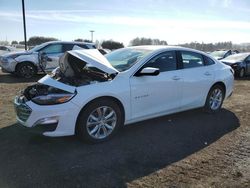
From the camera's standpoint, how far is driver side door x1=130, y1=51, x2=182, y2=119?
5125 millimetres

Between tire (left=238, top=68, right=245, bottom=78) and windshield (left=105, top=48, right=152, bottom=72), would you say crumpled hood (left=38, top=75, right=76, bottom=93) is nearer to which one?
windshield (left=105, top=48, right=152, bottom=72)

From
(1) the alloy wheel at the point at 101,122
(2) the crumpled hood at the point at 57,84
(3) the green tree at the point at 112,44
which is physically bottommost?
(1) the alloy wheel at the point at 101,122

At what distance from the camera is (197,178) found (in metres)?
3.75

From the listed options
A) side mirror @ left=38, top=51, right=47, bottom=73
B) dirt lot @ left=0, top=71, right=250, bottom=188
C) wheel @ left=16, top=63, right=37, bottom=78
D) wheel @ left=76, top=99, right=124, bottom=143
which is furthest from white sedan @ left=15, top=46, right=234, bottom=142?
wheel @ left=16, top=63, right=37, bottom=78

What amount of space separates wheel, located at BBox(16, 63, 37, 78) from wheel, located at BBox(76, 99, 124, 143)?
849cm

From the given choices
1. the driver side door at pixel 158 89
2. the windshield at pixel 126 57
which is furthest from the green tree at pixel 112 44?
the driver side door at pixel 158 89

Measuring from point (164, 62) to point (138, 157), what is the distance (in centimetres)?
213

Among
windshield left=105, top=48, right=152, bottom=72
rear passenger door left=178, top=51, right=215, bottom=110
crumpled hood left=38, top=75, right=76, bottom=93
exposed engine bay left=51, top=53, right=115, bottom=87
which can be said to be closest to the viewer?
crumpled hood left=38, top=75, right=76, bottom=93

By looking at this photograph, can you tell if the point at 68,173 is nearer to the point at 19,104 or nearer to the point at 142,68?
the point at 19,104

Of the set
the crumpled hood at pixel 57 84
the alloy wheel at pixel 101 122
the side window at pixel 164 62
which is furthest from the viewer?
the side window at pixel 164 62

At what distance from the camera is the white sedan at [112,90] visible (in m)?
4.43

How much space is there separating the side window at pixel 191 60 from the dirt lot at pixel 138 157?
1.19 meters

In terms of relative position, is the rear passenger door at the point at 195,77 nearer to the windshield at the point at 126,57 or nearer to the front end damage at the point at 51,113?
the windshield at the point at 126,57

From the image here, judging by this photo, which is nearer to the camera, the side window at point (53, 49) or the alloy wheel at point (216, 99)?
the alloy wheel at point (216, 99)
